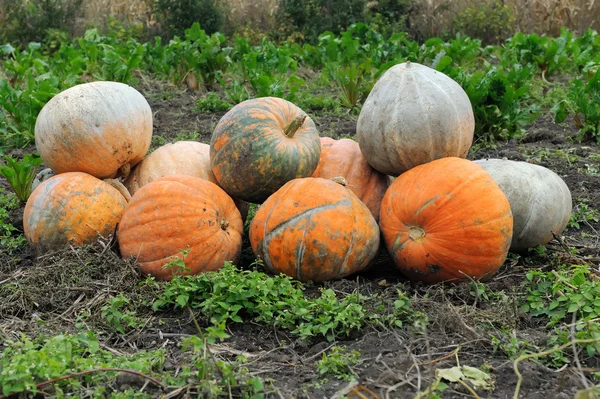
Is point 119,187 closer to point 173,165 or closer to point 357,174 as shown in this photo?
point 173,165

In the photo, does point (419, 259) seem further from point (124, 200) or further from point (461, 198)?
point (124, 200)

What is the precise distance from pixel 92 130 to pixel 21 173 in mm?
1368

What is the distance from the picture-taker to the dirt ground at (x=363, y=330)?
10.2ft

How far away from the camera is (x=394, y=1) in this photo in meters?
17.5

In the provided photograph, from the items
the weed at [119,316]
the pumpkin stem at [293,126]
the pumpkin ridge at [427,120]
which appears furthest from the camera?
the pumpkin stem at [293,126]

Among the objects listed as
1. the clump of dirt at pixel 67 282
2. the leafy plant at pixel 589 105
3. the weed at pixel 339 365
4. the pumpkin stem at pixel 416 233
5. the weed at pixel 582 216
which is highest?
the weed at pixel 339 365

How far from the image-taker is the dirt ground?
10.2 ft

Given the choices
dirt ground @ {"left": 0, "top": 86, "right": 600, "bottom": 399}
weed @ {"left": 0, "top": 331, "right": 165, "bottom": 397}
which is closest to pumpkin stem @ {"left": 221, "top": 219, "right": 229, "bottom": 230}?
dirt ground @ {"left": 0, "top": 86, "right": 600, "bottom": 399}

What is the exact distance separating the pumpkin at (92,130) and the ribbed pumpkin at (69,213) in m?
0.19

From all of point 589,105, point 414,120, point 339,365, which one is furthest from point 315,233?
point 589,105

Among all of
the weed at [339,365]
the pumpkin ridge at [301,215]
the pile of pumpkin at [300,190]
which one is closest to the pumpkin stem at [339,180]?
the pile of pumpkin at [300,190]

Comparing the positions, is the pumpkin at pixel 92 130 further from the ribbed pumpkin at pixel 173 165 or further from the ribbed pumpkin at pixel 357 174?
the ribbed pumpkin at pixel 357 174

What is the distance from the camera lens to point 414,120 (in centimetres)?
445

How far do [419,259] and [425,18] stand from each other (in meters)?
14.8
